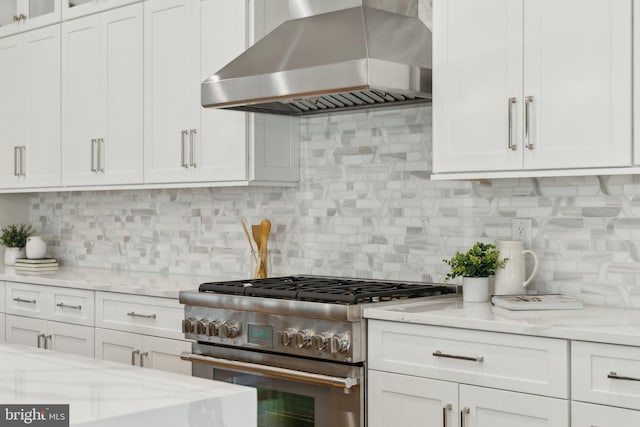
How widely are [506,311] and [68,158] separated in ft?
9.74

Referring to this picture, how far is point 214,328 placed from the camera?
329cm

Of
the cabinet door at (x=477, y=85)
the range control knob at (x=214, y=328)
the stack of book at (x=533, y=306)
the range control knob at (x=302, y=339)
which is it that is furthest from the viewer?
the range control knob at (x=214, y=328)

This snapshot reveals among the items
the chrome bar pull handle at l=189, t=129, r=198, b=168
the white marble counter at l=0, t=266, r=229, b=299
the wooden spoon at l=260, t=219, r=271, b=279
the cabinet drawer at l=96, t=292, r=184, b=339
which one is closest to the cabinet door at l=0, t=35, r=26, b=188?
the white marble counter at l=0, t=266, r=229, b=299

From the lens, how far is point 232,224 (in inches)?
170

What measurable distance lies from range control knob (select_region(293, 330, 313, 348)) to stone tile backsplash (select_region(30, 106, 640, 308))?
2.47ft

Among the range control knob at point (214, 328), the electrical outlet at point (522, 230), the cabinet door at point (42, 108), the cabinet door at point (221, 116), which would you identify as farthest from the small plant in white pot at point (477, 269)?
the cabinet door at point (42, 108)

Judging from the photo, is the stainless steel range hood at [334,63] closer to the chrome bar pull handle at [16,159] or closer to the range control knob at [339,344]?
the range control knob at [339,344]

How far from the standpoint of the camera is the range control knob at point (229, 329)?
322cm

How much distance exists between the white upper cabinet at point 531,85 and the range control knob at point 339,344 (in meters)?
0.71

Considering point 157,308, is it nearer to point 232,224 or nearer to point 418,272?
point 232,224

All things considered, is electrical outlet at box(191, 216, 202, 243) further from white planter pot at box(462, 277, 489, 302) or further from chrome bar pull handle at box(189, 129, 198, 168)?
white planter pot at box(462, 277, 489, 302)

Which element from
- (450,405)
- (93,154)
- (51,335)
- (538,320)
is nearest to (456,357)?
(450,405)

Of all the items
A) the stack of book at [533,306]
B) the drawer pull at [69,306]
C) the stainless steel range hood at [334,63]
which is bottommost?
the drawer pull at [69,306]

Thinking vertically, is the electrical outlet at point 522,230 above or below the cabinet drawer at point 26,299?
above
